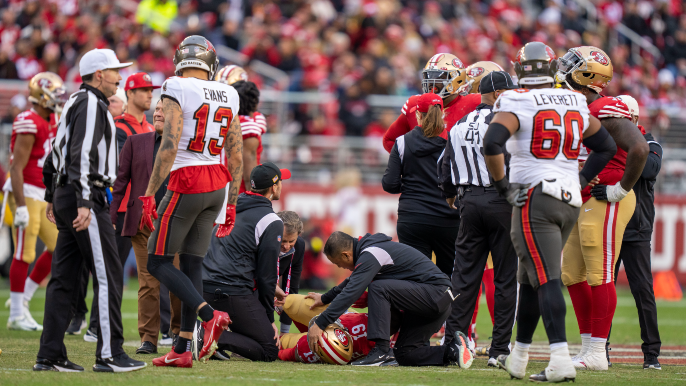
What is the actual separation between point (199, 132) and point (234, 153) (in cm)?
47

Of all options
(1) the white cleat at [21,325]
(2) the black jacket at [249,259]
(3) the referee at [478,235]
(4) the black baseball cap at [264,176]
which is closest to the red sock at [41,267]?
(1) the white cleat at [21,325]

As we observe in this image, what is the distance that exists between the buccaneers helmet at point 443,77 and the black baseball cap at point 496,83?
0.62 meters

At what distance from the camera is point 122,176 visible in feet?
23.3

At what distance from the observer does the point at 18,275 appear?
8594 mm

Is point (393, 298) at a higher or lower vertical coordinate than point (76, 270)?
lower

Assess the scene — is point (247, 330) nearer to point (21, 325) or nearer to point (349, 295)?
point (349, 295)

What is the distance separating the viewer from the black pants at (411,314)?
5.99m

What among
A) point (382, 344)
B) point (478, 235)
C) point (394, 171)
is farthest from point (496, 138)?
point (394, 171)

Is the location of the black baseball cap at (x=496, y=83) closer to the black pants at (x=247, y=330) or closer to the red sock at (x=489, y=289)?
the red sock at (x=489, y=289)

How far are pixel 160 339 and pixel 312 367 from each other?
251 cm

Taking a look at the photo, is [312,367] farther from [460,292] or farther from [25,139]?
[25,139]

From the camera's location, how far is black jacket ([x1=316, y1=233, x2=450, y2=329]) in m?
5.92

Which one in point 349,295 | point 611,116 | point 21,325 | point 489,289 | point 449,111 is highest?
point 449,111

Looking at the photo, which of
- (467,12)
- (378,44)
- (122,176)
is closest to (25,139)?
(122,176)
